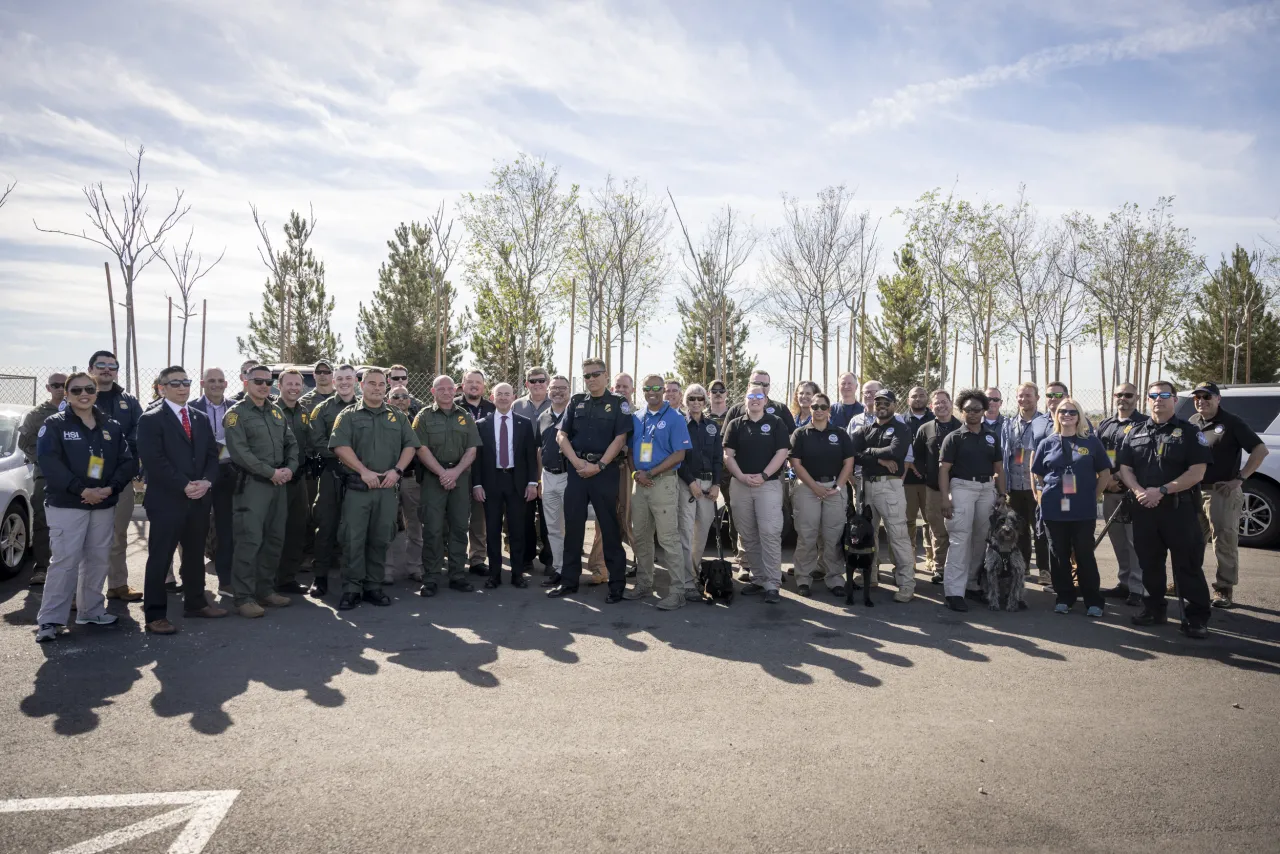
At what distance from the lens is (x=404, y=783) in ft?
11.4

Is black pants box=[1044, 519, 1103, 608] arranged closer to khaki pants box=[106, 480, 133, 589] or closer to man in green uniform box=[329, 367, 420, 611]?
man in green uniform box=[329, 367, 420, 611]

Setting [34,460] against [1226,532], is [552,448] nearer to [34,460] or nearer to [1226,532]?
[34,460]

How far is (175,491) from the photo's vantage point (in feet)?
19.9

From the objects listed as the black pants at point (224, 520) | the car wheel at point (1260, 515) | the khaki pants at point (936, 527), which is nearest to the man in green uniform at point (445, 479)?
the black pants at point (224, 520)

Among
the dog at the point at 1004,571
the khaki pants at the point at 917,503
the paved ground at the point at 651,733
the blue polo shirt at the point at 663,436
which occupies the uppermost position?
the blue polo shirt at the point at 663,436

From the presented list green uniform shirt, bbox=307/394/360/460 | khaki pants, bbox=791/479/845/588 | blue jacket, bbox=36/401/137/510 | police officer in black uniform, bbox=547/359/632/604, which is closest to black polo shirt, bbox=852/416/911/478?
khaki pants, bbox=791/479/845/588

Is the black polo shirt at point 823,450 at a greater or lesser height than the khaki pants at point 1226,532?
greater

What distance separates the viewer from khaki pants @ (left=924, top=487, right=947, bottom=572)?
8.10 metres

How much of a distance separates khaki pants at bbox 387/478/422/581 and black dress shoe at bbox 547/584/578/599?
62.4 inches

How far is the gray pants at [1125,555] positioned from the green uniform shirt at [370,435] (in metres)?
6.67

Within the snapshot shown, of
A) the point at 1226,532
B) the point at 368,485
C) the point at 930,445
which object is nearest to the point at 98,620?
the point at 368,485

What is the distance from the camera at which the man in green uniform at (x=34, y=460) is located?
22.3 ft

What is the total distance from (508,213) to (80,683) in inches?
678

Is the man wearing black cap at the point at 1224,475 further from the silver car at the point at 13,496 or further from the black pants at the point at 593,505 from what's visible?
the silver car at the point at 13,496
